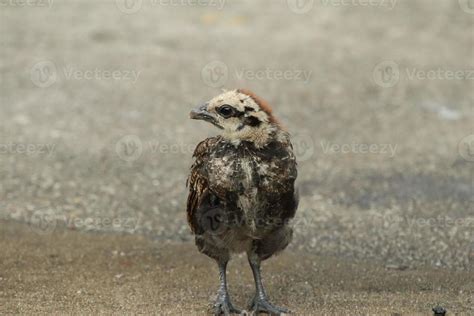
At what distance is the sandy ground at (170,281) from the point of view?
752 centimetres

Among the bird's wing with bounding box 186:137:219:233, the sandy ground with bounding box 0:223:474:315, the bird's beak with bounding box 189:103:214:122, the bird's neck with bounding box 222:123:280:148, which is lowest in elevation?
the sandy ground with bounding box 0:223:474:315

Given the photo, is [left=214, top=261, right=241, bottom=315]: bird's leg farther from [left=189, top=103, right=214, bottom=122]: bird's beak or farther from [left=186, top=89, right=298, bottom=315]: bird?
[left=189, top=103, right=214, bottom=122]: bird's beak

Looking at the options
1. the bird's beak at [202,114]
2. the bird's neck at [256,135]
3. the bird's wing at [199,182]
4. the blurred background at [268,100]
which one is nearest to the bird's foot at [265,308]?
the bird's wing at [199,182]

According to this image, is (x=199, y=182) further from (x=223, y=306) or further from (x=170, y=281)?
(x=170, y=281)

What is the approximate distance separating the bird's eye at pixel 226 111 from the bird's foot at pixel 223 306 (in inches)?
67.6

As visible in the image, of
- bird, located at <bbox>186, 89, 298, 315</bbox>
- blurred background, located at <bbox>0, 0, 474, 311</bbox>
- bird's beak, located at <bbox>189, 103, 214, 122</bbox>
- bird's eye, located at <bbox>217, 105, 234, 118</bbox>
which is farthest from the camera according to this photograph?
blurred background, located at <bbox>0, 0, 474, 311</bbox>

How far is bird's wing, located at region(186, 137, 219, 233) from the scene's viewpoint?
7285mm

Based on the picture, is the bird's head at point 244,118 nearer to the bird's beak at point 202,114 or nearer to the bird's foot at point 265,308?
the bird's beak at point 202,114

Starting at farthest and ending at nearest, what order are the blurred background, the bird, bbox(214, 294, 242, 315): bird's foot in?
the blurred background < bbox(214, 294, 242, 315): bird's foot < the bird

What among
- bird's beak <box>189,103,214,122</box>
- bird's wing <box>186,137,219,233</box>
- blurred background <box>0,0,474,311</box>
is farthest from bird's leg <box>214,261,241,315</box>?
blurred background <box>0,0,474,311</box>

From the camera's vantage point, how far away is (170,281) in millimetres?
8508

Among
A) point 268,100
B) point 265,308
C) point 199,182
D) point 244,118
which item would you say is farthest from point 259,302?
point 268,100

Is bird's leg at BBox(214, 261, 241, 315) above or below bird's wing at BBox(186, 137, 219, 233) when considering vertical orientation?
below

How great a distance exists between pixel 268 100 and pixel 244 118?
8003mm
